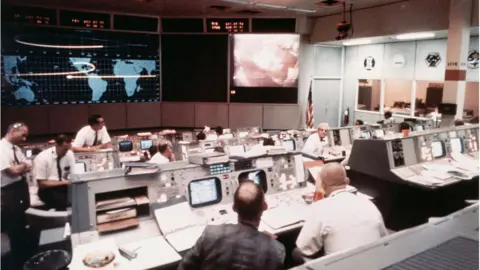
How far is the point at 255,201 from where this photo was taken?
201cm

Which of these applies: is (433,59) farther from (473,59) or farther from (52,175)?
(52,175)

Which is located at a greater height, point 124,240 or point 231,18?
point 231,18

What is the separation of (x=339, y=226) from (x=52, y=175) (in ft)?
10.4

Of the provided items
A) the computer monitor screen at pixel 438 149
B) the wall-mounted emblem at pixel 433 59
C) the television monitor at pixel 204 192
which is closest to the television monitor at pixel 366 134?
the computer monitor screen at pixel 438 149

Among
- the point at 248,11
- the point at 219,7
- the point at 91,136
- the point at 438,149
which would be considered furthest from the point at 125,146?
the point at 248,11

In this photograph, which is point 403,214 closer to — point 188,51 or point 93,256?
point 93,256

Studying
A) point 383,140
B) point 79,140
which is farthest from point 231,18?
point 383,140

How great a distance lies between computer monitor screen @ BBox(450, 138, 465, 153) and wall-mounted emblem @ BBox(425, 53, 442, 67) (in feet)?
15.2

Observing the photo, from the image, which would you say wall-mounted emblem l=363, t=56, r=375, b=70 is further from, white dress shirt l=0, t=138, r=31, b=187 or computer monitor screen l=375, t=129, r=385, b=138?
white dress shirt l=0, t=138, r=31, b=187

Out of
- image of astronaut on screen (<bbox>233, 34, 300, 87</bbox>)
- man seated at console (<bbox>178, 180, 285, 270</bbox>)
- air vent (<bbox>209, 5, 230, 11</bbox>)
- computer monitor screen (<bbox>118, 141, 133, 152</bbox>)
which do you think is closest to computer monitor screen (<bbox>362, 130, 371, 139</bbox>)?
image of astronaut on screen (<bbox>233, 34, 300, 87</bbox>)

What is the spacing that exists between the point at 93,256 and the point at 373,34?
28.4 ft

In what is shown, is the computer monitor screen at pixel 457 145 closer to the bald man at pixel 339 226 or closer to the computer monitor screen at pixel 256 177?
the computer monitor screen at pixel 256 177

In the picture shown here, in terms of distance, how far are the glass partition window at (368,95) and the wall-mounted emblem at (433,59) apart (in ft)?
5.46

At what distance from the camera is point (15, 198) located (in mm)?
3756
